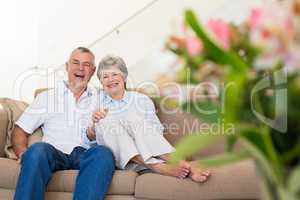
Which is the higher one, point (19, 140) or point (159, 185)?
point (19, 140)

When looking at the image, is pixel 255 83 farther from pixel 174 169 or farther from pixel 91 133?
pixel 91 133

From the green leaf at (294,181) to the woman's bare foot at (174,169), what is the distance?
141cm

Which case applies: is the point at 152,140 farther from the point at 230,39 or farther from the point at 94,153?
the point at 230,39

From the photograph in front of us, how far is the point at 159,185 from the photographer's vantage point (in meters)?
2.03

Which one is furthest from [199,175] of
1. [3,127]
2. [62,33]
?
[62,33]

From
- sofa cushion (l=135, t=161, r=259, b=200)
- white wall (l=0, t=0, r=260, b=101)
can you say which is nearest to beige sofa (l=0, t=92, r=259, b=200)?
sofa cushion (l=135, t=161, r=259, b=200)

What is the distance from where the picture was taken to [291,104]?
0.58 meters

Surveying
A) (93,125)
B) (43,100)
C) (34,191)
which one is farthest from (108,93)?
(34,191)

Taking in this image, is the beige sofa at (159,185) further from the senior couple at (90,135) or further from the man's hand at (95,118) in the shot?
the man's hand at (95,118)

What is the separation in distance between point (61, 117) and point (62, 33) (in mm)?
1354

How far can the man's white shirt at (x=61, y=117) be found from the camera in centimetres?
258

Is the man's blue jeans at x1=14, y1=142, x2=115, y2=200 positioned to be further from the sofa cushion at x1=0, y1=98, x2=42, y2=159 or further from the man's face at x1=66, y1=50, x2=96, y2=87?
the man's face at x1=66, y1=50, x2=96, y2=87

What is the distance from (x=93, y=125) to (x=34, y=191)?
0.54m

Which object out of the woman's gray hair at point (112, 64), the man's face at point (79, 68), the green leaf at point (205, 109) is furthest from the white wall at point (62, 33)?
the green leaf at point (205, 109)
